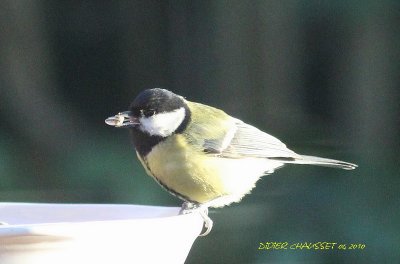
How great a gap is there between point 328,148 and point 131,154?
20.5 inches

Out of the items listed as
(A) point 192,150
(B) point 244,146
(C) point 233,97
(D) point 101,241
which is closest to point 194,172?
(A) point 192,150

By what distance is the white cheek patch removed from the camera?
1223 mm

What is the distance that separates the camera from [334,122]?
7.02ft

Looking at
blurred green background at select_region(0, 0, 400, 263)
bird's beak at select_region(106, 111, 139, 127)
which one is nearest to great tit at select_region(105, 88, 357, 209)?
bird's beak at select_region(106, 111, 139, 127)

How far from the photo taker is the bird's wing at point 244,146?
51.9 inches

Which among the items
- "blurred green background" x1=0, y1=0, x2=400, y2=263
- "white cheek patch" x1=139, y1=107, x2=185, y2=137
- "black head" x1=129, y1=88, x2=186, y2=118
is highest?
"black head" x1=129, y1=88, x2=186, y2=118

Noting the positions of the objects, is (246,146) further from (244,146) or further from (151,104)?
(151,104)

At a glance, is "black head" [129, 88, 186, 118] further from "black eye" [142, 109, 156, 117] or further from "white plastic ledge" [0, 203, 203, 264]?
"white plastic ledge" [0, 203, 203, 264]

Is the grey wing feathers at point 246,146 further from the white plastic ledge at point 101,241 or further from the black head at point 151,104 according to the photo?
the white plastic ledge at point 101,241

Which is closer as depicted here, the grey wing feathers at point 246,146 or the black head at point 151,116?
the black head at point 151,116

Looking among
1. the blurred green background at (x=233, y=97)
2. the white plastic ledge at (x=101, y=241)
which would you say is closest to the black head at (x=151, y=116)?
the white plastic ledge at (x=101, y=241)

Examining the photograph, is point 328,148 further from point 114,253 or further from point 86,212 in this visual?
point 114,253

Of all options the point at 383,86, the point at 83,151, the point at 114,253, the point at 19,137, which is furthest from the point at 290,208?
the point at 114,253

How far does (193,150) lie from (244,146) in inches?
4.9
